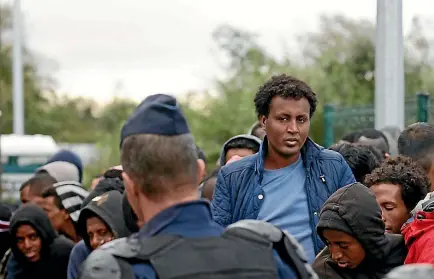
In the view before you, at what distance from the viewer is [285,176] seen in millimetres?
5160

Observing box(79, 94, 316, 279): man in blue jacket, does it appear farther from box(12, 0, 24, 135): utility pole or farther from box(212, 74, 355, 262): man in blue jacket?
box(12, 0, 24, 135): utility pole

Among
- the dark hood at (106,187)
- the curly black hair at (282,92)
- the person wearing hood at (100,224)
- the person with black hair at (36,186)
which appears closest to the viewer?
the curly black hair at (282,92)

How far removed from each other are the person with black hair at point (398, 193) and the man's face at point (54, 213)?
10.3 feet

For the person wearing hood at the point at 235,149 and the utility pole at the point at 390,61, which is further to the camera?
the utility pole at the point at 390,61

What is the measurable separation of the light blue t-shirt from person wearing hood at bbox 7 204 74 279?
8.08 ft

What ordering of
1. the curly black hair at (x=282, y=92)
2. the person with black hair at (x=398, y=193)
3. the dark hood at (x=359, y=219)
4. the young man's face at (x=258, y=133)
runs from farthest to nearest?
the young man's face at (x=258, y=133)
the curly black hair at (x=282, y=92)
the person with black hair at (x=398, y=193)
the dark hood at (x=359, y=219)

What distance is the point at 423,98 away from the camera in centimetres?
1034

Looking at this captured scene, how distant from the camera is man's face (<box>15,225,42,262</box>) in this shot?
23.3 ft

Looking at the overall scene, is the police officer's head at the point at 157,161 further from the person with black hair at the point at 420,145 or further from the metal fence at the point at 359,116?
the metal fence at the point at 359,116

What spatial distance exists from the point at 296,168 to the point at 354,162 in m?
1.17

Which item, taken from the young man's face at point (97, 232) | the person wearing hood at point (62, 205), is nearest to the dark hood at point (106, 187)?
the young man's face at point (97, 232)

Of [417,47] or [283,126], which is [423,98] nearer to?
[283,126]

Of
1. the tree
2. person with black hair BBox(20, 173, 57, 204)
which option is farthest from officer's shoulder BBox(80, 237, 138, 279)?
the tree

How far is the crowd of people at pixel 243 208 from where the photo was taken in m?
2.99
